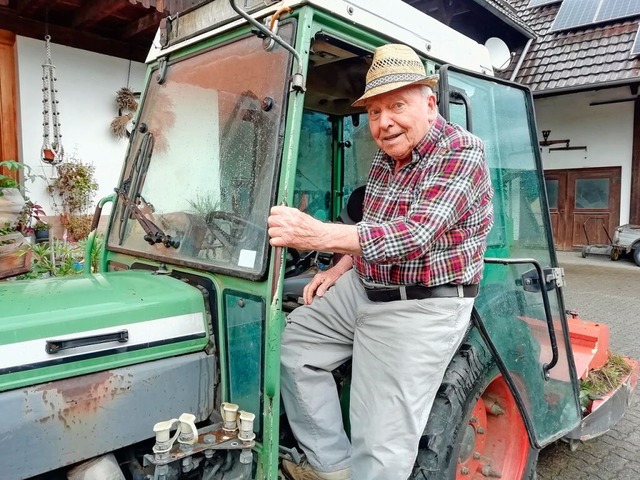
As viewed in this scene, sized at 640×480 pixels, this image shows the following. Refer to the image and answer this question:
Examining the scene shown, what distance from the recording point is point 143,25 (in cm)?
619

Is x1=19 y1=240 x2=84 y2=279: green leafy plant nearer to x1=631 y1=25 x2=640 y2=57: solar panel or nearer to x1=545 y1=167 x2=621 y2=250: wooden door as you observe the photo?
x1=631 y1=25 x2=640 y2=57: solar panel

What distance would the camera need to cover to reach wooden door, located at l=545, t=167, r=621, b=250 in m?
11.3

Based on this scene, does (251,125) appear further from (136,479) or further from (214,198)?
(136,479)

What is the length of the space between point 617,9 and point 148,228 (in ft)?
36.4

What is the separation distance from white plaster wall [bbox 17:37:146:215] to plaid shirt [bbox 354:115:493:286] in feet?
15.7

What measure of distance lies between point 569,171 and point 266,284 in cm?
1174

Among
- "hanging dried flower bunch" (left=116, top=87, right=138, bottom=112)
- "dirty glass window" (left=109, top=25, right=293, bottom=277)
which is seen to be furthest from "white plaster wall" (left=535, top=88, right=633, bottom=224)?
"dirty glass window" (left=109, top=25, right=293, bottom=277)

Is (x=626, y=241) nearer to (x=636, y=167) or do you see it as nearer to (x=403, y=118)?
(x=636, y=167)

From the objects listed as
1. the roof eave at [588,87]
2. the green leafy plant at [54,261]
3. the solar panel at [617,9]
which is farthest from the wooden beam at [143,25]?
the solar panel at [617,9]

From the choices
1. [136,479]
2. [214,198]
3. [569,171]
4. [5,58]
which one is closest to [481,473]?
[136,479]

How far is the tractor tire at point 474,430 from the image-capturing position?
6.31ft

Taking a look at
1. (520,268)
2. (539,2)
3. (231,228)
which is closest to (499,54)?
(520,268)

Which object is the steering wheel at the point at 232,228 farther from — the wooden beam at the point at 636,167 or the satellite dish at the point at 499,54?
the wooden beam at the point at 636,167

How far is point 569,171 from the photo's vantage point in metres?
11.8
